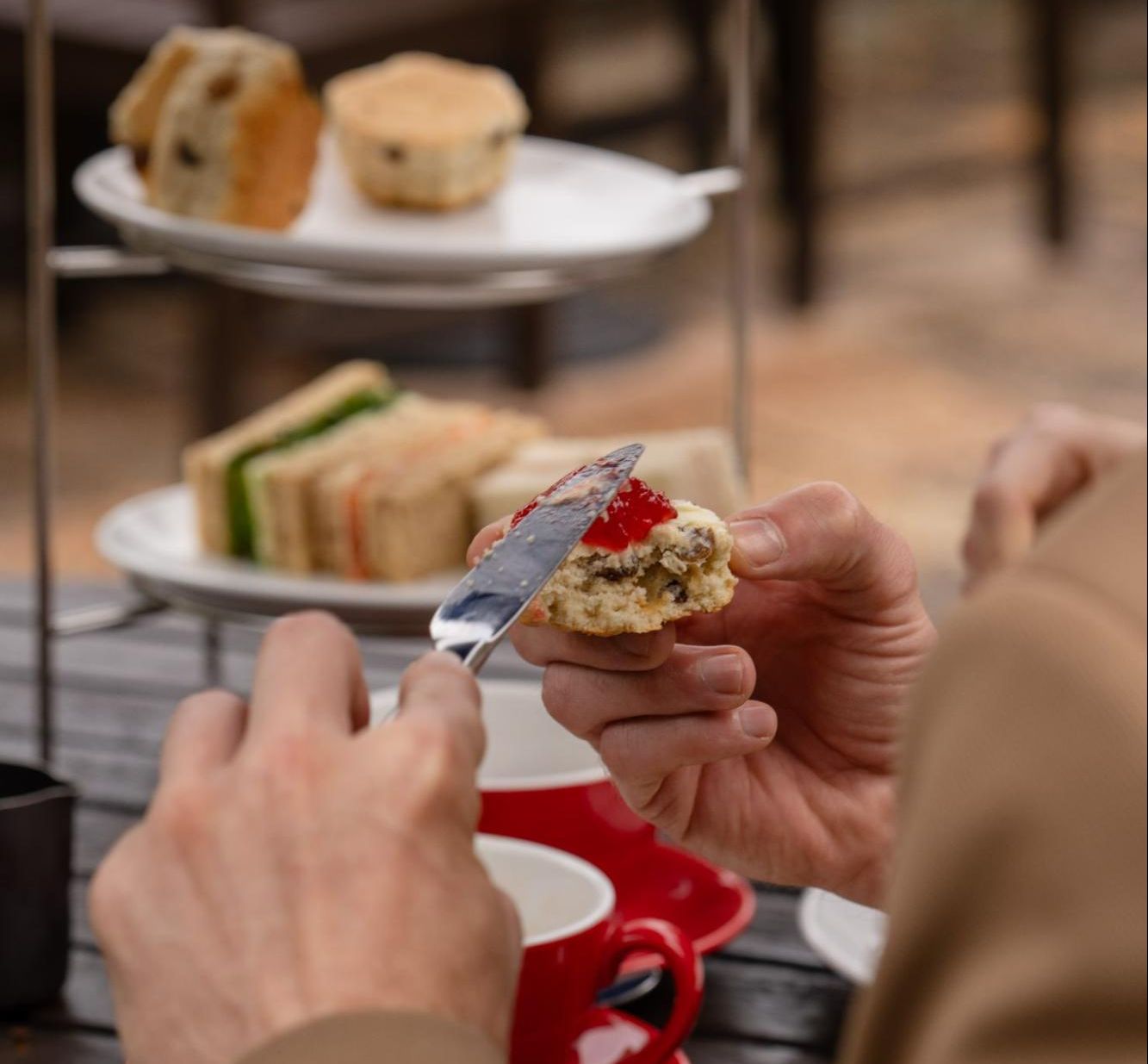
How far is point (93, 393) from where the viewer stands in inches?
160

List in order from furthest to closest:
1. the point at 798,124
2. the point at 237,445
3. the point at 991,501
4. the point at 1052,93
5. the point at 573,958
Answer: the point at 1052,93
the point at 798,124
the point at 237,445
the point at 991,501
the point at 573,958

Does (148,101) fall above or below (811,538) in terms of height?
above

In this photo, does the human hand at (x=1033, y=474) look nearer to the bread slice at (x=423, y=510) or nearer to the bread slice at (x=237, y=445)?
the bread slice at (x=423, y=510)

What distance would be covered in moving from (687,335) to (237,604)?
11.1ft

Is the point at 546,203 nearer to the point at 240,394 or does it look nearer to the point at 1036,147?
Result: the point at 240,394

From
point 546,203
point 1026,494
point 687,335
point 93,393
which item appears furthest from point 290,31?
point 1026,494

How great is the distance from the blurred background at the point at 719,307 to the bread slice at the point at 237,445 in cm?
124

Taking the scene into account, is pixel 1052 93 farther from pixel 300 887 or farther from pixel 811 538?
pixel 300 887

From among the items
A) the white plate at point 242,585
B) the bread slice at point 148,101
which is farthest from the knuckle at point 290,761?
the bread slice at point 148,101

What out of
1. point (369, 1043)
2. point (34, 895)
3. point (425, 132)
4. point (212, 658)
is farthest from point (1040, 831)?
point (212, 658)

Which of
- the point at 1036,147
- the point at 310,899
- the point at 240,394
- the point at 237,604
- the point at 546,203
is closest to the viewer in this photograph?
the point at 310,899

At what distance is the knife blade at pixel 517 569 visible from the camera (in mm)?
521

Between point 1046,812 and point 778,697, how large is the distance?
52 centimetres

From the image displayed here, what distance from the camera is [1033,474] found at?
924 mm
